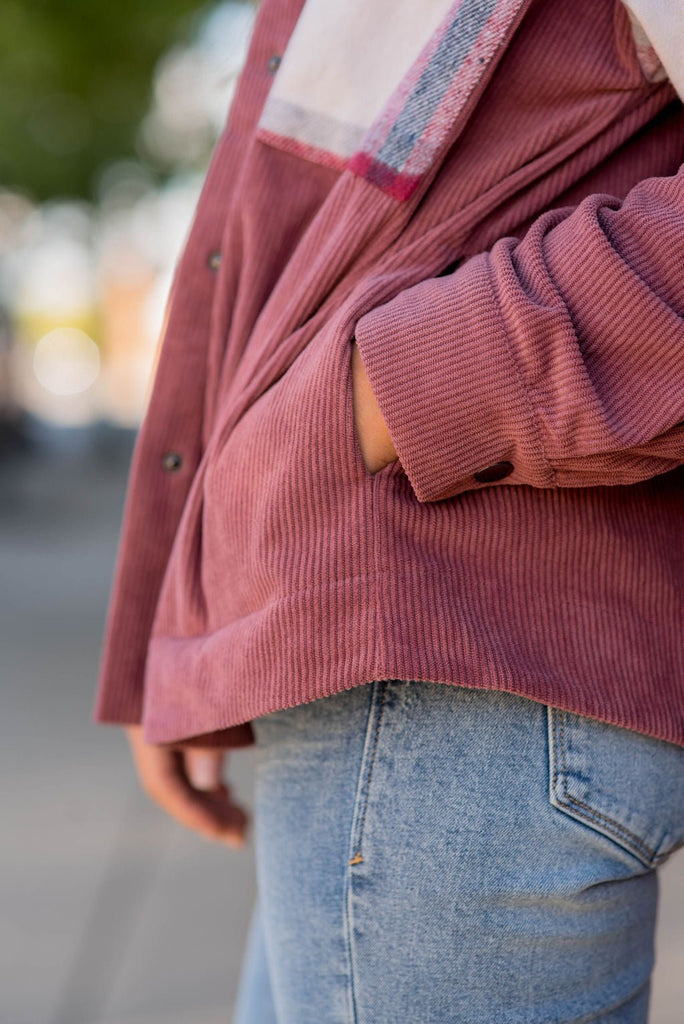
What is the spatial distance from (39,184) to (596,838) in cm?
1360

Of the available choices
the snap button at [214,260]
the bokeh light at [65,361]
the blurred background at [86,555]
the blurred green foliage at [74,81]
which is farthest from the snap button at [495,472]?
the bokeh light at [65,361]

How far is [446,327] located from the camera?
39.4 inches

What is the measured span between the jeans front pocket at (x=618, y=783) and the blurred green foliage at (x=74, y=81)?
30.7 ft

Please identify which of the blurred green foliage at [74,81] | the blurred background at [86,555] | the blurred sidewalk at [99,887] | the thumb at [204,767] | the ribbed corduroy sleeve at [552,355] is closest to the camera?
the ribbed corduroy sleeve at [552,355]

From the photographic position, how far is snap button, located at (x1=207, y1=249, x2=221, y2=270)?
1.33m

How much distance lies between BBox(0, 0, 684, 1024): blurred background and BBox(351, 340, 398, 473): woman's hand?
511 mm

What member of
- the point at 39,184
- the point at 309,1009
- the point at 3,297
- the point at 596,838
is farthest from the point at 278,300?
the point at 3,297

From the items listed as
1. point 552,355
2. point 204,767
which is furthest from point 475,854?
point 204,767

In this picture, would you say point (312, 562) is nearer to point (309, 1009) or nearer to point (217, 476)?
point (217, 476)

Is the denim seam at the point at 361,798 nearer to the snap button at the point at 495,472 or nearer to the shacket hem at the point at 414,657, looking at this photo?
the shacket hem at the point at 414,657

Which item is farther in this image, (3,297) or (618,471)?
(3,297)

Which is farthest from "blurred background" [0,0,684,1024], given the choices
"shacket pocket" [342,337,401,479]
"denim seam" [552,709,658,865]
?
"denim seam" [552,709,658,865]

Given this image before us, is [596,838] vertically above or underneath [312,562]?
underneath

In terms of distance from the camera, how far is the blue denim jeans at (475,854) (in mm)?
999
